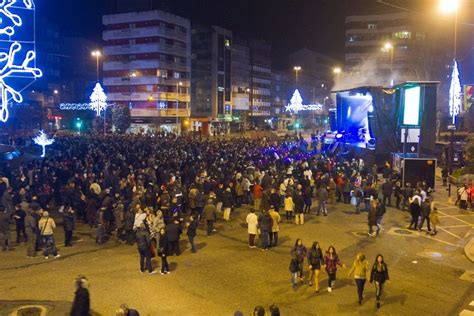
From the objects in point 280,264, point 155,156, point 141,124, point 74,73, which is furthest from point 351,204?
point 74,73

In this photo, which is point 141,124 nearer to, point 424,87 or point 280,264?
point 424,87

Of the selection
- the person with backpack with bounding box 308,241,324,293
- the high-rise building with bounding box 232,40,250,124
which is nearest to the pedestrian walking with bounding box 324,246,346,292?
the person with backpack with bounding box 308,241,324,293

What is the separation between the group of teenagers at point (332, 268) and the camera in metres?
10.4

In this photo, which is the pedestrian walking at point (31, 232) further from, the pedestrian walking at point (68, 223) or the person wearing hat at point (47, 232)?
the pedestrian walking at point (68, 223)

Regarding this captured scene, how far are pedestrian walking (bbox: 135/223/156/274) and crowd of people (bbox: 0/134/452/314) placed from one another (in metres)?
0.03

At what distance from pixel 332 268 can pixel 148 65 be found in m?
71.3

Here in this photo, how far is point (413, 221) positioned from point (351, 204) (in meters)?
4.75

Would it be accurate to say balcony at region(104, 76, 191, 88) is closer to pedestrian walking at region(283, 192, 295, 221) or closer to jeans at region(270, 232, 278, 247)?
pedestrian walking at region(283, 192, 295, 221)

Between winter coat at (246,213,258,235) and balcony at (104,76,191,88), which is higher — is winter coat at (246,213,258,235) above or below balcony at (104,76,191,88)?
below

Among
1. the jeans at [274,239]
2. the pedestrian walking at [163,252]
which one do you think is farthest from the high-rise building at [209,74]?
the pedestrian walking at [163,252]

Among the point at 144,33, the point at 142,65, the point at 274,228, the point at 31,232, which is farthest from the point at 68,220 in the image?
the point at 144,33

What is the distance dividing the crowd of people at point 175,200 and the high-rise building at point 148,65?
51055 millimetres

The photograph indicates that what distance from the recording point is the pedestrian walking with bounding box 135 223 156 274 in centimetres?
1189

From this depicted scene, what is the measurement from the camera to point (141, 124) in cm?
7819
